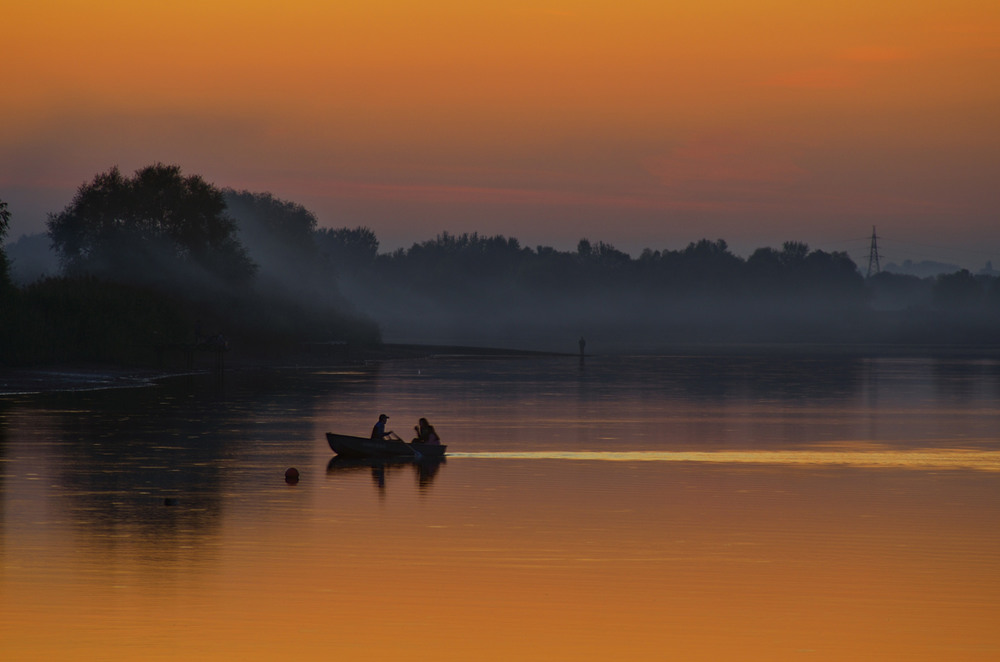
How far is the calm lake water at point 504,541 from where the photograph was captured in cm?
2058

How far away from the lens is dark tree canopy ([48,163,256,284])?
135750mm

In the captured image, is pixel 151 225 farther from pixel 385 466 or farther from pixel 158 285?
pixel 385 466

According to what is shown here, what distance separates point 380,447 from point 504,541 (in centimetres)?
1714

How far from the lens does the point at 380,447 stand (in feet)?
150

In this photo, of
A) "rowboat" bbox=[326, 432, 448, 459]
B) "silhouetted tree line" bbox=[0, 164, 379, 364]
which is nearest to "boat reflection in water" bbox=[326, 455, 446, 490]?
"rowboat" bbox=[326, 432, 448, 459]

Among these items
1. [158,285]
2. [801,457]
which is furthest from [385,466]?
[158,285]

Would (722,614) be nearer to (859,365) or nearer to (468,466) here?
(468,466)

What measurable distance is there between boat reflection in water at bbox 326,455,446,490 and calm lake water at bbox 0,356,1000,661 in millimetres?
288

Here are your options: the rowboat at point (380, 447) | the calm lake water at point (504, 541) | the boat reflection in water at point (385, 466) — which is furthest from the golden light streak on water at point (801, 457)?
the boat reflection in water at point (385, 466)

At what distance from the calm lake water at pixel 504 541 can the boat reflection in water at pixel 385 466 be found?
0.29m

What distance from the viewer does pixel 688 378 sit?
4387 inches

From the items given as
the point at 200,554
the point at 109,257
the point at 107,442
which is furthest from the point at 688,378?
the point at 200,554

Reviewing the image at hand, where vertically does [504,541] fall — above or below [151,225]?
below

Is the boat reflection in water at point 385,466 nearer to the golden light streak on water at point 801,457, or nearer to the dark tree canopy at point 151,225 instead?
the golden light streak on water at point 801,457
